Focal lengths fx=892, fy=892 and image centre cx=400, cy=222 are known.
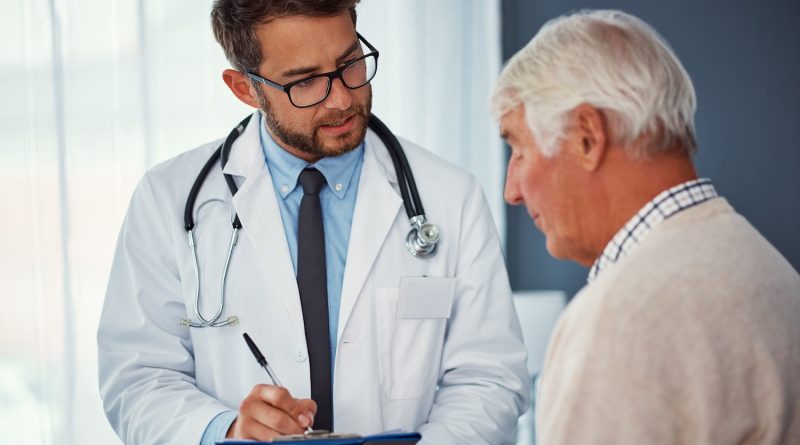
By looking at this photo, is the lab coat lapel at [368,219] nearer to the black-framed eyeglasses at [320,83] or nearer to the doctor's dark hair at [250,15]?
the black-framed eyeglasses at [320,83]

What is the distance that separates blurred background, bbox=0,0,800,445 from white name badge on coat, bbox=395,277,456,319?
3.03ft

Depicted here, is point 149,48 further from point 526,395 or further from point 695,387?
point 695,387

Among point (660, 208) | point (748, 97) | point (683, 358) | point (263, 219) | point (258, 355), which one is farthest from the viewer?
point (748, 97)

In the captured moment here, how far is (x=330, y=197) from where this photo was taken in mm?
1771

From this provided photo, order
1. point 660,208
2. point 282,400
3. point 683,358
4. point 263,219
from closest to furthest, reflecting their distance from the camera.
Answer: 1. point 683,358
2. point 660,208
3. point 282,400
4. point 263,219

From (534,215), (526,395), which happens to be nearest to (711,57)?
(526,395)

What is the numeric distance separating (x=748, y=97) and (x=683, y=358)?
2.28m

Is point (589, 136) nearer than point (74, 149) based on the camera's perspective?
Yes

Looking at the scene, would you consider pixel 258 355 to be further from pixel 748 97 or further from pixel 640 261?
pixel 748 97

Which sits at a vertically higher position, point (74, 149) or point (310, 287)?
point (74, 149)

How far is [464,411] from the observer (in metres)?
1.62

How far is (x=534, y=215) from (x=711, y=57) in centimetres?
207

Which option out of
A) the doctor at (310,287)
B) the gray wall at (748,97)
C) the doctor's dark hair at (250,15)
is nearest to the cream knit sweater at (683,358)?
the doctor at (310,287)

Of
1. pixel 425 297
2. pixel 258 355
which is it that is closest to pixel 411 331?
pixel 425 297
